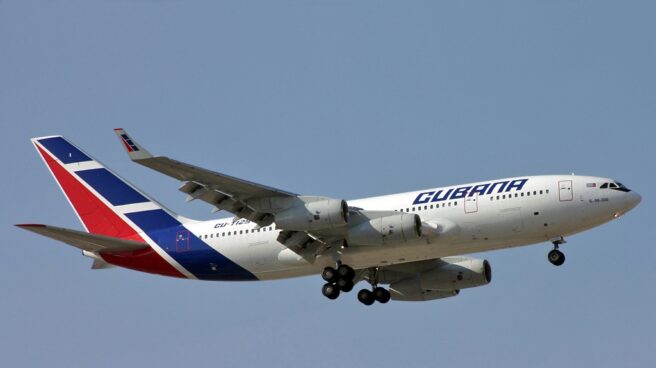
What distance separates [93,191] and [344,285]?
12937mm

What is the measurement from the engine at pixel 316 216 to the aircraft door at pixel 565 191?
26.1ft

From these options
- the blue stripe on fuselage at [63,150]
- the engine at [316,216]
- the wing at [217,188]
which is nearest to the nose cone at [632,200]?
the engine at [316,216]

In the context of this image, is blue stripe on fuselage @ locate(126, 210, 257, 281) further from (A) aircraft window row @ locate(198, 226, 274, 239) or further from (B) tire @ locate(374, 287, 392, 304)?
(B) tire @ locate(374, 287, 392, 304)

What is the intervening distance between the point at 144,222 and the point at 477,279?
1426 centimetres

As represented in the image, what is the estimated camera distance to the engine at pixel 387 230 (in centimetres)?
4612

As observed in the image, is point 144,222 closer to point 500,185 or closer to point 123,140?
point 123,140

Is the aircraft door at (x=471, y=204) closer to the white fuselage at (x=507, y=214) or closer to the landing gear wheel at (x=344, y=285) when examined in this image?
the white fuselage at (x=507, y=214)

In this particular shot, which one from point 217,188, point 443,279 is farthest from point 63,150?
point 443,279

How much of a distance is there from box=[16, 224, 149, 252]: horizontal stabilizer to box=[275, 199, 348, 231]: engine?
7.86m

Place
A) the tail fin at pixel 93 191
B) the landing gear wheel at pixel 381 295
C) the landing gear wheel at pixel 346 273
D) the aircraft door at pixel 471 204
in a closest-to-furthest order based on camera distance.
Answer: the aircraft door at pixel 471 204, the landing gear wheel at pixel 346 273, the landing gear wheel at pixel 381 295, the tail fin at pixel 93 191

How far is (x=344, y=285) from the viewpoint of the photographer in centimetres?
4847

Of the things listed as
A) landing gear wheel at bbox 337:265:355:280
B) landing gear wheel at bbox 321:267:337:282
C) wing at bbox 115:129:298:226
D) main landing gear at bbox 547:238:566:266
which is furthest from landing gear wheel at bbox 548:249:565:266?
wing at bbox 115:129:298:226

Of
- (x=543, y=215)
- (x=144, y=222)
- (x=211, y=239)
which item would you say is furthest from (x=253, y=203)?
(x=543, y=215)

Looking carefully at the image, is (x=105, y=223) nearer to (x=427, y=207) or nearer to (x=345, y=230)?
(x=345, y=230)
